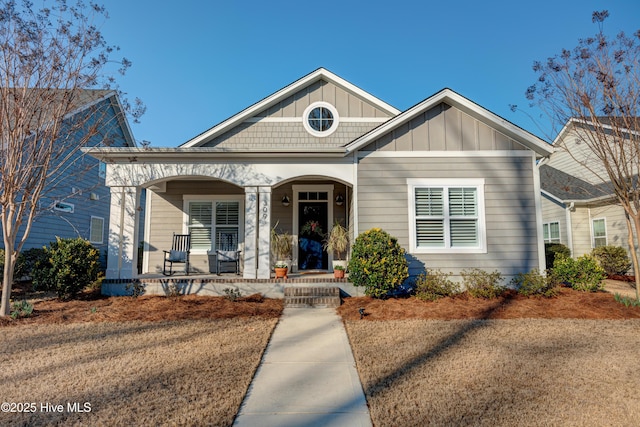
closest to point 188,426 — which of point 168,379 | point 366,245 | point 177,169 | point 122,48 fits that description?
point 168,379

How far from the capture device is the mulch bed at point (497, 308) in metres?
6.09

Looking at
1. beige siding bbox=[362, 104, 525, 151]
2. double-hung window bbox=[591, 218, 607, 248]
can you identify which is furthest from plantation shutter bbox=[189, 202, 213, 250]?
double-hung window bbox=[591, 218, 607, 248]

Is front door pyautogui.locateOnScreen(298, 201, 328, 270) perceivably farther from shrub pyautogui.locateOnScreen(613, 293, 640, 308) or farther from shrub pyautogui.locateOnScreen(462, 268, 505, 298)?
shrub pyautogui.locateOnScreen(613, 293, 640, 308)

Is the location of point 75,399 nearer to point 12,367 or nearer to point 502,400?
point 12,367

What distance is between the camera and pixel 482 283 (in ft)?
24.9

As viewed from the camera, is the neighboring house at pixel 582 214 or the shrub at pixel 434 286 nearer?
the shrub at pixel 434 286

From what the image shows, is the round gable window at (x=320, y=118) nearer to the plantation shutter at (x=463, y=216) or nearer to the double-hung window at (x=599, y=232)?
the plantation shutter at (x=463, y=216)

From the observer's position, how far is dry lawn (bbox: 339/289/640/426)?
111 inches

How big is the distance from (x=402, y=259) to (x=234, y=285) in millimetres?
3595

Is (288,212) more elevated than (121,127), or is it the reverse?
(121,127)

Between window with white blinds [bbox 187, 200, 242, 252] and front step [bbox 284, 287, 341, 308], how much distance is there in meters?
3.23

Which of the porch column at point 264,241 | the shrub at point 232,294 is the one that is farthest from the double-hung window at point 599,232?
the shrub at point 232,294

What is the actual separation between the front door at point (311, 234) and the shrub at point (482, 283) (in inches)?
151

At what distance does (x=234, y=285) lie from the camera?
7789 mm
